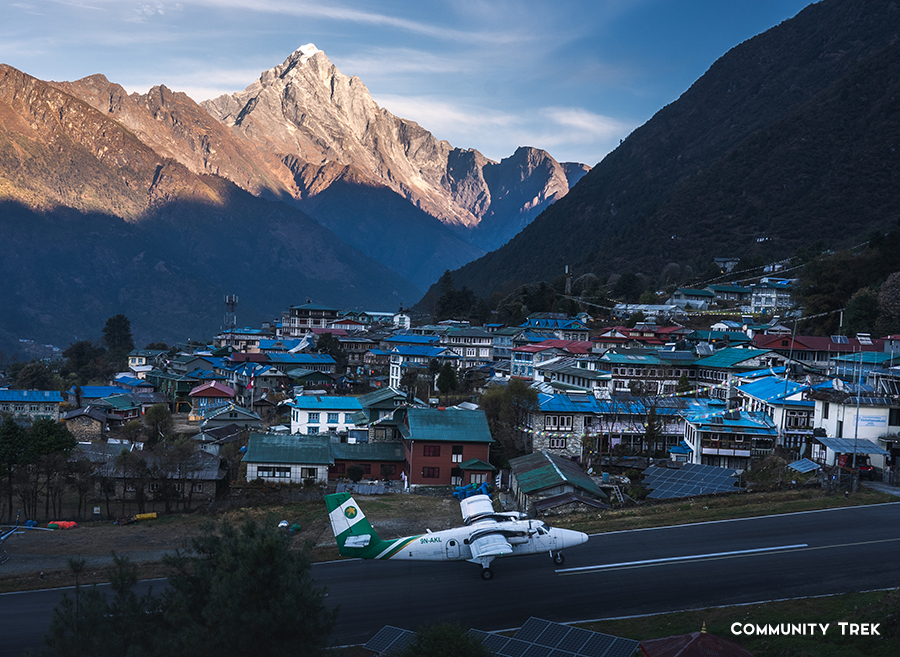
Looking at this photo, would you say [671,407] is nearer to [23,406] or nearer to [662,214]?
[23,406]

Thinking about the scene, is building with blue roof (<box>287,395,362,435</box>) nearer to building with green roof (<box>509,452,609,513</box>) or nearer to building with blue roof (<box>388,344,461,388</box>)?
building with green roof (<box>509,452,609,513</box>)

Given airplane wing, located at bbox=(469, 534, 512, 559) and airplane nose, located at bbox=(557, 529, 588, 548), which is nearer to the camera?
airplane wing, located at bbox=(469, 534, 512, 559)

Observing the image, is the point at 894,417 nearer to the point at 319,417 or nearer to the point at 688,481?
the point at 688,481

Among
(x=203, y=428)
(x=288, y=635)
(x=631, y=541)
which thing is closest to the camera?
(x=288, y=635)

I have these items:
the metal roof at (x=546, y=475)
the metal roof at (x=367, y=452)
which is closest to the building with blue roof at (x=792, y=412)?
the metal roof at (x=546, y=475)

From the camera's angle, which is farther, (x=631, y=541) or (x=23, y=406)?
(x=23, y=406)

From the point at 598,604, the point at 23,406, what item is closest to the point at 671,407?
the point at 598,604

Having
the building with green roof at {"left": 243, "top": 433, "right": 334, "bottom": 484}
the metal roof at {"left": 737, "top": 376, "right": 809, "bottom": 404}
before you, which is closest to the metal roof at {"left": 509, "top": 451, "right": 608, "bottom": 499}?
the building with green roof at {"left": 243, "top": 433, "right": 334, "bottom": 484}

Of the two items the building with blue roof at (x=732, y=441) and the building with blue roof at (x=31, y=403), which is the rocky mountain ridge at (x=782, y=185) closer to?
the building with blue roof at (x=31, y=403)
